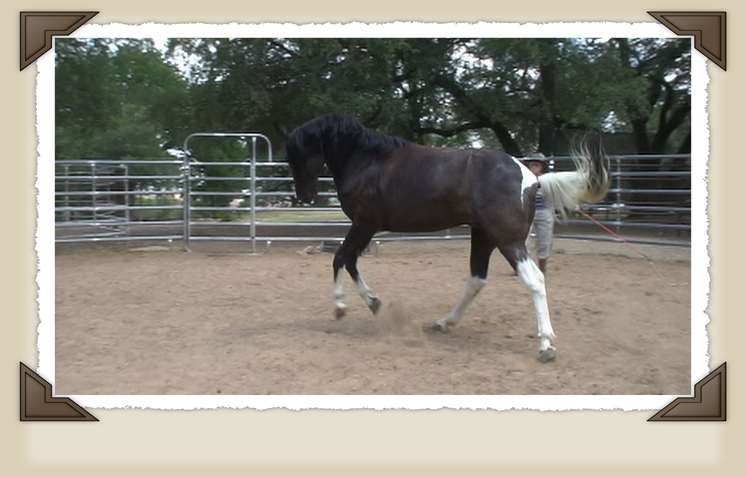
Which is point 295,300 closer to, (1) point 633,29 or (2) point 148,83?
(1) point 633,29

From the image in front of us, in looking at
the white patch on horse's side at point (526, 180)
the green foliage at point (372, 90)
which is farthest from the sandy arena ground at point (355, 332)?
the green foliage at point (372, 90)

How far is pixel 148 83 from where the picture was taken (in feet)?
41.1

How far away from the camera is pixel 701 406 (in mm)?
3746

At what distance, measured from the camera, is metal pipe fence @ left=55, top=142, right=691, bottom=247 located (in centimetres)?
991

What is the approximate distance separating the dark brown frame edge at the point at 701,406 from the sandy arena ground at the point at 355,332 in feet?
0.51

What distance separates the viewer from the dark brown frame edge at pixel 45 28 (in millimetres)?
3785

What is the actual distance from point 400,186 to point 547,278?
3.40 meters

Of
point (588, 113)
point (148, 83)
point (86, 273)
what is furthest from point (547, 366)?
point (148, 83)

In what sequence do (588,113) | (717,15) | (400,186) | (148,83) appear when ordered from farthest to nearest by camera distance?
(148,83) → (588,113) → (400,186) → (717,15)

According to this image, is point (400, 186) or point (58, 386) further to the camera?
point (400, 186)

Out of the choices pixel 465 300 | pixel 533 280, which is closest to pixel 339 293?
pixel 465 300

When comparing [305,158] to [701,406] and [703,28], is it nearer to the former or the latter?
[703,28]

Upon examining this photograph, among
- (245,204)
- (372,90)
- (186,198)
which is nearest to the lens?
(186,198)

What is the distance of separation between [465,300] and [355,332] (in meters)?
0.96
